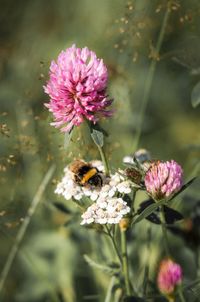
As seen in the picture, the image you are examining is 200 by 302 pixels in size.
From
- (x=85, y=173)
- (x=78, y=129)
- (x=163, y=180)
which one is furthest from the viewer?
(x=78, y=129)

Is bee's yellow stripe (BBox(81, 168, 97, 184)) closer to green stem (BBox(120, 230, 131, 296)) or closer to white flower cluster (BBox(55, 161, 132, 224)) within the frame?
white flower cluster (BBox(55, 161, 132, 224))

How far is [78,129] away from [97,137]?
22 cm

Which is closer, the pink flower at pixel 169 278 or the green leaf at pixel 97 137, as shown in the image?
the green leaf at pixel 97 137

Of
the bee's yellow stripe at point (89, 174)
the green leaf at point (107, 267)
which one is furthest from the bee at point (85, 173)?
the green leaf at point (107, 267)

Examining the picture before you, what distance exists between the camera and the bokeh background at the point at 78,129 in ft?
6.26

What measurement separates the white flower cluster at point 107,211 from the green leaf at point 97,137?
140 mm

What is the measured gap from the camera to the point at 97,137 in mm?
1416

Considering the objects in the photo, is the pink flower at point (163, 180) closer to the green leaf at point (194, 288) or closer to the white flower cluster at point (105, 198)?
the white flower cluster at point (105, 198)

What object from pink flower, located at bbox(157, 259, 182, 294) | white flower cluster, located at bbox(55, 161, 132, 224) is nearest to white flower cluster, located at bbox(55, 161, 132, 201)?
white flower cluster, located at bbox(55, 161, 132, 224)

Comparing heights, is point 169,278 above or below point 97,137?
below

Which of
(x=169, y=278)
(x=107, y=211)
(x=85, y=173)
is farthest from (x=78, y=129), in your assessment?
(x=169, y=278)

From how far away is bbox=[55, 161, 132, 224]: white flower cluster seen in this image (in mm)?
1425

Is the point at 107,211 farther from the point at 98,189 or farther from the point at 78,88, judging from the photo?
the point at 78,88

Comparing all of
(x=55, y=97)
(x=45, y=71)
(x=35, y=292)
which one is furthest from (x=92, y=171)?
(x=45, y=71)
